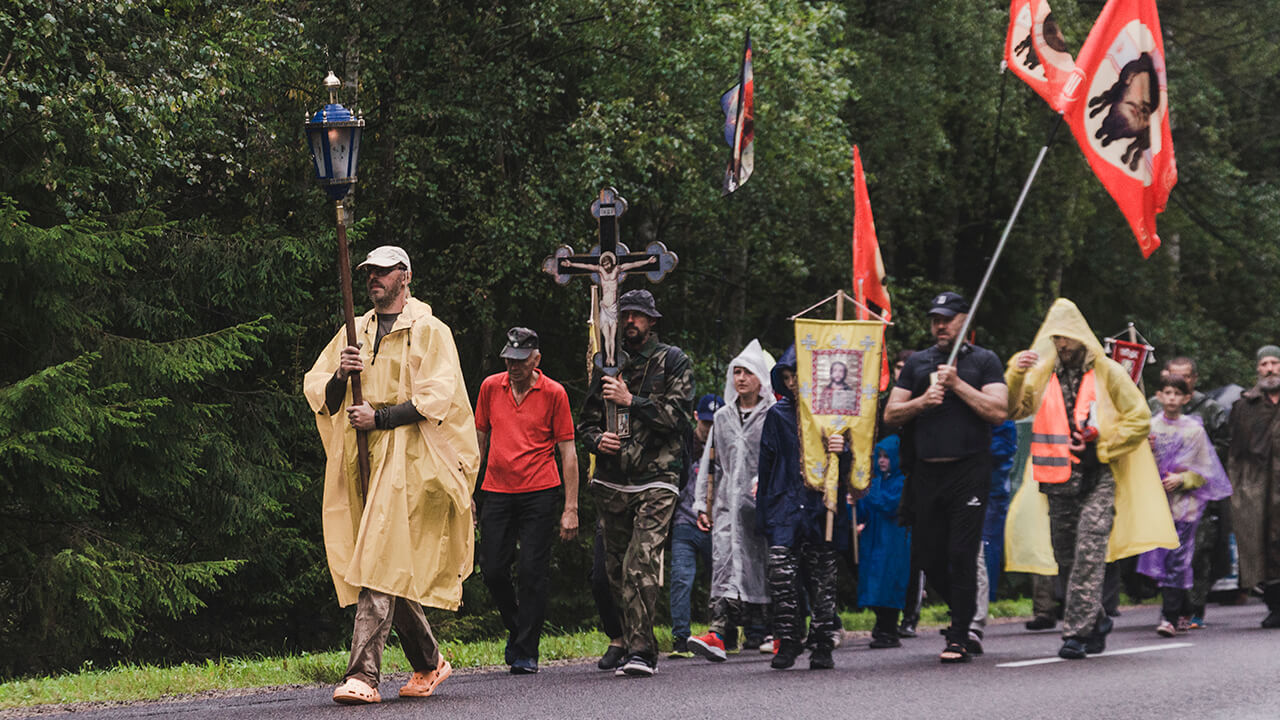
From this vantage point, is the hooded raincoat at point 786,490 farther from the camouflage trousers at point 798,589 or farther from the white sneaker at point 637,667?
the white sneaker at point 637,667

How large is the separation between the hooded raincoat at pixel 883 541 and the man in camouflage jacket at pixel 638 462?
3320mm

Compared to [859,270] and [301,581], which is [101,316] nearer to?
[301,581]

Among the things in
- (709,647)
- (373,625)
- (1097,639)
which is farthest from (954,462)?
(373,625)

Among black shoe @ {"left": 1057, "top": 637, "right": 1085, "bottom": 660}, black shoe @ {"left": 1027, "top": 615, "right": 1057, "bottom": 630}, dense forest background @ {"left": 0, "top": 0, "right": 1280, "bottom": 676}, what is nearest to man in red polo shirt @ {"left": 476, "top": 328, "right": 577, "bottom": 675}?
black shoe @ {"left": 1057, "top": 637, "right": 1085, "bottom": 660}

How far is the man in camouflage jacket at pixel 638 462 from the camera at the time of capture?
956 cm

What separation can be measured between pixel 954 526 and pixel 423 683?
12.0ft

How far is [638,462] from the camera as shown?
973cm

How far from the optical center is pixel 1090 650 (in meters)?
11.1

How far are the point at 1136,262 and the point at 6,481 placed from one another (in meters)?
24.7

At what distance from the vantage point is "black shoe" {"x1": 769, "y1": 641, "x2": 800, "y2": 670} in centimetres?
1000

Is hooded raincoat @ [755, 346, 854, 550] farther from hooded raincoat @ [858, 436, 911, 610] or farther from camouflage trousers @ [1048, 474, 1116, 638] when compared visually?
Answer: hooded raincoat @ [858, 436, 911, 610]

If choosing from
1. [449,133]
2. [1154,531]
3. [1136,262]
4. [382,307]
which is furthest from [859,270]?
[1136,262]

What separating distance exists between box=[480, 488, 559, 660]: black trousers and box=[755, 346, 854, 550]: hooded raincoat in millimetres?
1411

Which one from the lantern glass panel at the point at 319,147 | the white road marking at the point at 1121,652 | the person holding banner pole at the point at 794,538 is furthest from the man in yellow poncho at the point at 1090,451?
the lantern glass panel at the point at 319,147
